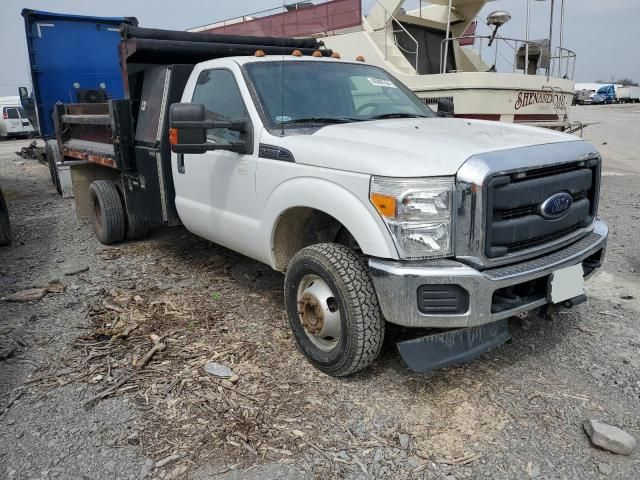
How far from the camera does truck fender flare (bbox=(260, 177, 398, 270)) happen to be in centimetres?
282

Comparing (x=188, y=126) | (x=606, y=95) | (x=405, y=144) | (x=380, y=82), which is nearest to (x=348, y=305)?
(x=405, y=144)

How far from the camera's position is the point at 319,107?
3912mm

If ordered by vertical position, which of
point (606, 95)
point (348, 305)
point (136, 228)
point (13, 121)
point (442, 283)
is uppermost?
point (606, 95)

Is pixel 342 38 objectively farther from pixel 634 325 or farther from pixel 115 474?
pixel 115 474

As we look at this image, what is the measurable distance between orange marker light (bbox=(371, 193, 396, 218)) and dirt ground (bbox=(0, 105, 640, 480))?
1.11m

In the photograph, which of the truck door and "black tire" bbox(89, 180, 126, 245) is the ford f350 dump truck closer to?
the truck door

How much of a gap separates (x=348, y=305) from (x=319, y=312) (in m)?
0.32

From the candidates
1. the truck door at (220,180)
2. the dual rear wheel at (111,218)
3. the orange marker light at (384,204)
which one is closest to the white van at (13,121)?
the dual rear wheel at (111,218)

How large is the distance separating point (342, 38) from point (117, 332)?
779 cm

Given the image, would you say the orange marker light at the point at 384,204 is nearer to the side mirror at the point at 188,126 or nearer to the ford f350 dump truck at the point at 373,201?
the ford f350 dump truck at the point at 373,201

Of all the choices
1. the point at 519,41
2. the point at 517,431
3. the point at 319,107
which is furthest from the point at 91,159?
the point at 519,41

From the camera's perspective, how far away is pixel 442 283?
8.95 ft

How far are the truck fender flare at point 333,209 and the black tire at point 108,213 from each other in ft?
10.3

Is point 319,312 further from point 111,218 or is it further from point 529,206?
point 111,218
